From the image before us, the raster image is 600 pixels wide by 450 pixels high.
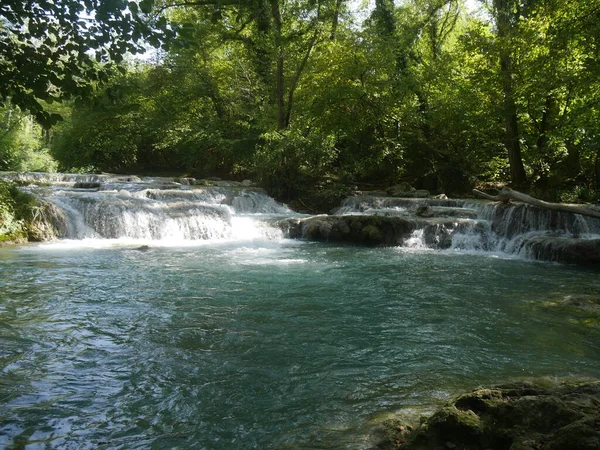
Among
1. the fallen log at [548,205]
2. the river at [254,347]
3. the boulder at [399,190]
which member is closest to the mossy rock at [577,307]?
the river at [254,347]

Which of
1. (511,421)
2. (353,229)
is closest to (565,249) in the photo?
(353,229)

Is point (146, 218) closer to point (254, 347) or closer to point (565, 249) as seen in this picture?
point (254, 347)

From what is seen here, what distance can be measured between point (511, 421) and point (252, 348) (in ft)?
9.28

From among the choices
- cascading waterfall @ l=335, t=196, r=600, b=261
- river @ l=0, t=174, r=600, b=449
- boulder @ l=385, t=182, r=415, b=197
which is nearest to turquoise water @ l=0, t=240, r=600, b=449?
river @ l=0, t=174, r=600, b=449

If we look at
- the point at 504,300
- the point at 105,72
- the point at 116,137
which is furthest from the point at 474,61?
the point at 116,137

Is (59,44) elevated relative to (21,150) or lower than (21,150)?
lower

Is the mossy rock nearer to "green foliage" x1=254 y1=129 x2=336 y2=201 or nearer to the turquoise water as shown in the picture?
the turquoise water

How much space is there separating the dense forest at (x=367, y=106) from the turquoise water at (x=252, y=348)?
19.5ft

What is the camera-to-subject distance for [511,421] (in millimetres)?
2236

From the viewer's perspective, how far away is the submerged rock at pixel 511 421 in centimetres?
204

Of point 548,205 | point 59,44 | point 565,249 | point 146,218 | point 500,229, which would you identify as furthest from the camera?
point 146,218

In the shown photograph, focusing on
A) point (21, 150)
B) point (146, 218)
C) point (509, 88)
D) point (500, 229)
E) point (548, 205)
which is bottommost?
point (500, 229)

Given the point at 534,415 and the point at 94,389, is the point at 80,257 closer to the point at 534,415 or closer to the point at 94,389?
the point at 94,389

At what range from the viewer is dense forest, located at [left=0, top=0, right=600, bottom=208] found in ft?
48.8
